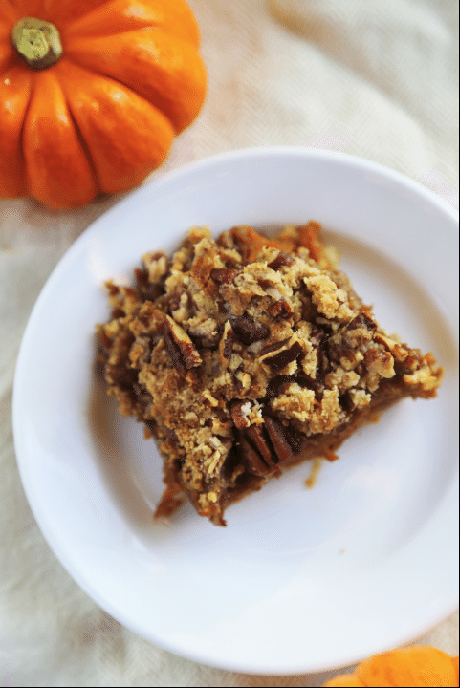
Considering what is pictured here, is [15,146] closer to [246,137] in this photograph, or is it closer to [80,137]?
[80,137]

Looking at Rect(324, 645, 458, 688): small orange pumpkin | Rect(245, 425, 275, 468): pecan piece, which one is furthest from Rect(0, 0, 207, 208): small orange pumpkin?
Rect(324, 645, 458, 688): small orange pumpkin

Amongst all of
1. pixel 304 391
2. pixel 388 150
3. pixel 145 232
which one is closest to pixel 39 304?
pixel 145 232

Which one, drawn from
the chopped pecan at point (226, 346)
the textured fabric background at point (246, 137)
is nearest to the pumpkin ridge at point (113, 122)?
the textured fabric background at point (246, 137)

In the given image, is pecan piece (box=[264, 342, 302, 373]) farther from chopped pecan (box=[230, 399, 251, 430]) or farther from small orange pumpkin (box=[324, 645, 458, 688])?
small orange pumpkin (box=[324, 645, 458, 688])

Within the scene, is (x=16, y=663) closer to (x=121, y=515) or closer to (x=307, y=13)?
(x=121, y=515)

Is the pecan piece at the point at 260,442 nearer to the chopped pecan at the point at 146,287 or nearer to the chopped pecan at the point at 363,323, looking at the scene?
the chopped pecan at the point at 363,323

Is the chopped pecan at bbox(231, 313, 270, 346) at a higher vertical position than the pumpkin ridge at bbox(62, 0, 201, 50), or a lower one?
lower
